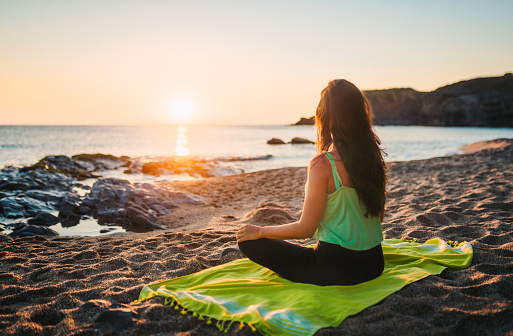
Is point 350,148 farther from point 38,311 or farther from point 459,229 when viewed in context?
point 459,229

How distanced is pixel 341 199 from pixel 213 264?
201 cm

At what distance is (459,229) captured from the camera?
4.76 m

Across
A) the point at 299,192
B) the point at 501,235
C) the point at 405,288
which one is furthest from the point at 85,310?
the point at 299,192

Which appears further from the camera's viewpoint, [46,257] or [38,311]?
[46,257]

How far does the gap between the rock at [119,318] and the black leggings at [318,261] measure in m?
1.07

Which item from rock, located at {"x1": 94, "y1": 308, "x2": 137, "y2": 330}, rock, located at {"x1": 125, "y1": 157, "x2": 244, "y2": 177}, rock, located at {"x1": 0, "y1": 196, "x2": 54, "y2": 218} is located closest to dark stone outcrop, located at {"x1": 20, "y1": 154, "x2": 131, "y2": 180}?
rock, located at {"x1": 125, "y1": 157, "x2": 244, "y2": 177}

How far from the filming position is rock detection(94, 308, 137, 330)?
2473 millimetres

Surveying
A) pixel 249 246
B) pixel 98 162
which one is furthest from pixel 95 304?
pixel 98 162

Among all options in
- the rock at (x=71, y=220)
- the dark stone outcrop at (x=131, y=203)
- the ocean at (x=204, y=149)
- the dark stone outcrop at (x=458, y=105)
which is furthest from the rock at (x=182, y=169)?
the dark stone outcrop at (x=458, y=105)

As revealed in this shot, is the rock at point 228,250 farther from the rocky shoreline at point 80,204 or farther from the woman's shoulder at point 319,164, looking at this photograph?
the rocky shoreline at point 80,204

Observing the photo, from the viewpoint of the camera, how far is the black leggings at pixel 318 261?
2771 millimetres

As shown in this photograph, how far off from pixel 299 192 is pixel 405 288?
671 centimetres

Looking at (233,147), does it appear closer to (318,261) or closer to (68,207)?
(68,207)

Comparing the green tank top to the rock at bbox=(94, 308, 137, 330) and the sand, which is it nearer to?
the sand
